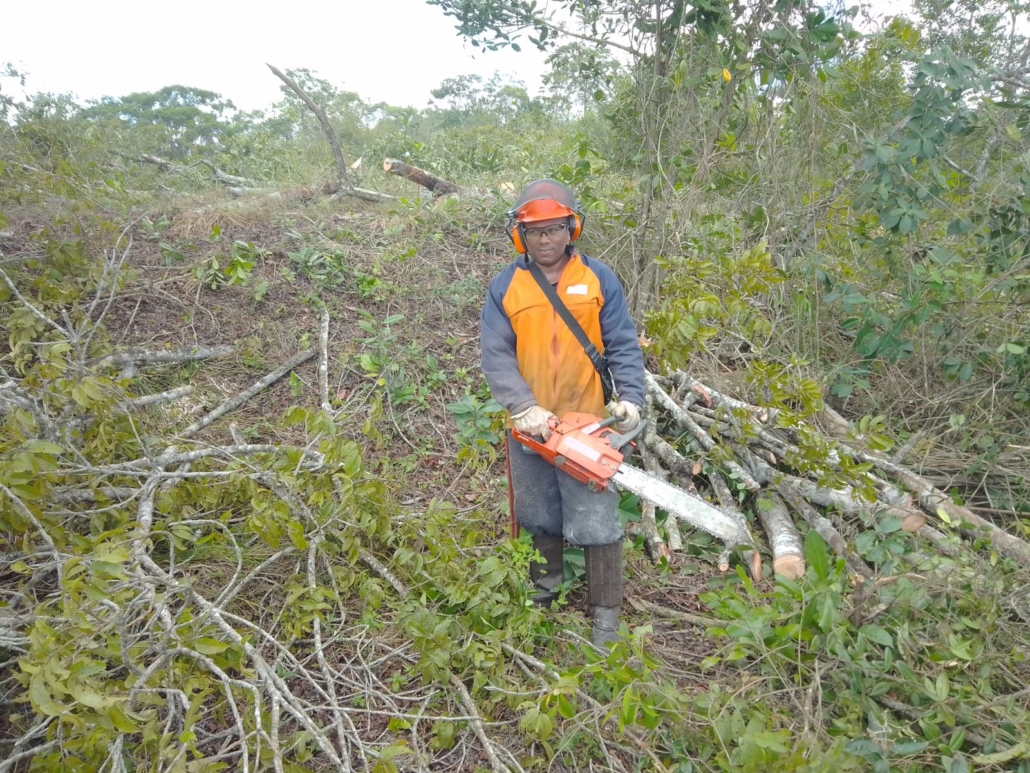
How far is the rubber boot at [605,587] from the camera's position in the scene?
270 centimetres

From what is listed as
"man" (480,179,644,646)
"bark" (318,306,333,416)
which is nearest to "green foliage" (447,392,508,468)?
"bark" (318,306,333,416)

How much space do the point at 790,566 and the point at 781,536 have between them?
18 cm

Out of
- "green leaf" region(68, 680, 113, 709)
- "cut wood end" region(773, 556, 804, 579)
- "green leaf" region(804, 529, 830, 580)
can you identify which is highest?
"green leaf" region(68, 680, 113, 709)

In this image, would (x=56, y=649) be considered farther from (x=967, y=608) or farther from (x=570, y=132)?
(x=570, y=132)

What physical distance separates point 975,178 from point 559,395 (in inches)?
123

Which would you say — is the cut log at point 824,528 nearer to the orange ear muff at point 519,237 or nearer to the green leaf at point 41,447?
the orange ear muff at point 519,237

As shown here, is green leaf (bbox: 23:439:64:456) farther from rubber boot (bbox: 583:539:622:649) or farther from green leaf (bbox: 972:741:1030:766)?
green leaf (bbox: 972:741:1030:766)

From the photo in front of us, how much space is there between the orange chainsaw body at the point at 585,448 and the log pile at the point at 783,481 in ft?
3.51

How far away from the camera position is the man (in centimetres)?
246

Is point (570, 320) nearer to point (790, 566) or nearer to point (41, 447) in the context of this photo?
point (790, 566)

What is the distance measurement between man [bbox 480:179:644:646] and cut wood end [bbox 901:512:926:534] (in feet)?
4.43

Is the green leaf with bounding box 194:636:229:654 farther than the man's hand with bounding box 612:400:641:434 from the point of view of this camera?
No

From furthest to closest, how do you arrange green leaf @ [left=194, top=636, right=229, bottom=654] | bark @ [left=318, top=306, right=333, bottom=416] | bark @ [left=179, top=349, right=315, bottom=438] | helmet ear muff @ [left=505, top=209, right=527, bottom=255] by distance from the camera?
bark @ [left=318, top=306, right=333, bottom=416] < bark @ [left=179, top=349, right=315, bottom=438] < helmet ear muff @ [left=505, top=209, right=527, bottom=255] < green leaf @ [left=194, top=636, right=229, bottom=654]

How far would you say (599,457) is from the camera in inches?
91.1
